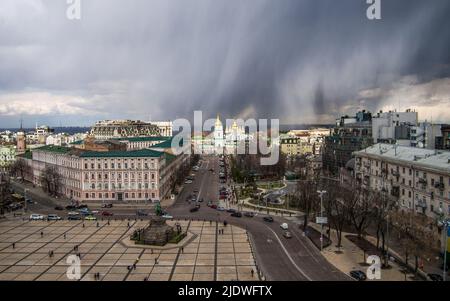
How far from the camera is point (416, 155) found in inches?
1854

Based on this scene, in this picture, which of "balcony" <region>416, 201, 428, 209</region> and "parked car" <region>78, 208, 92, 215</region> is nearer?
"balcony" <region>416, 201, 428, 209</region>

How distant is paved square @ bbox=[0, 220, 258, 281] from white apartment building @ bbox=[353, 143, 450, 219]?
18335 mm

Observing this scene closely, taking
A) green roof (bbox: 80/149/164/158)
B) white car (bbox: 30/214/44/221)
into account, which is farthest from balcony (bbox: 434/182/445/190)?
white car (bbox: 30/214/44/221)

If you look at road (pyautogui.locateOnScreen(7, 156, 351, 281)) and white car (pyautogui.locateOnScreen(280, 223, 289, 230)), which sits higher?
white car (pyautogui.locateOnScreen(280, 223, 289, 230))

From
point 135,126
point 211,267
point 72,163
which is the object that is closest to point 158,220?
point 211,267

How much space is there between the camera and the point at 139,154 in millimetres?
65312

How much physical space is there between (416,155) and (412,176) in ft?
9.69

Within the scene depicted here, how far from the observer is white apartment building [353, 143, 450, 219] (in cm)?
3975

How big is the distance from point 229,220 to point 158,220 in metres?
12.5

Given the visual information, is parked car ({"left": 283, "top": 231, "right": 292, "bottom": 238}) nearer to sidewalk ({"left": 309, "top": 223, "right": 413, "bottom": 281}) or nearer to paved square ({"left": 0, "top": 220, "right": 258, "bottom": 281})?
paved square ({"left": 0, "top": 220, "right": 258, "bottom": 281})

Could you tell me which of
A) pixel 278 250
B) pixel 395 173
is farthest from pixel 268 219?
pixel 395 173

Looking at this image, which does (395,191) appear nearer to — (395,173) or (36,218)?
(395,173)
